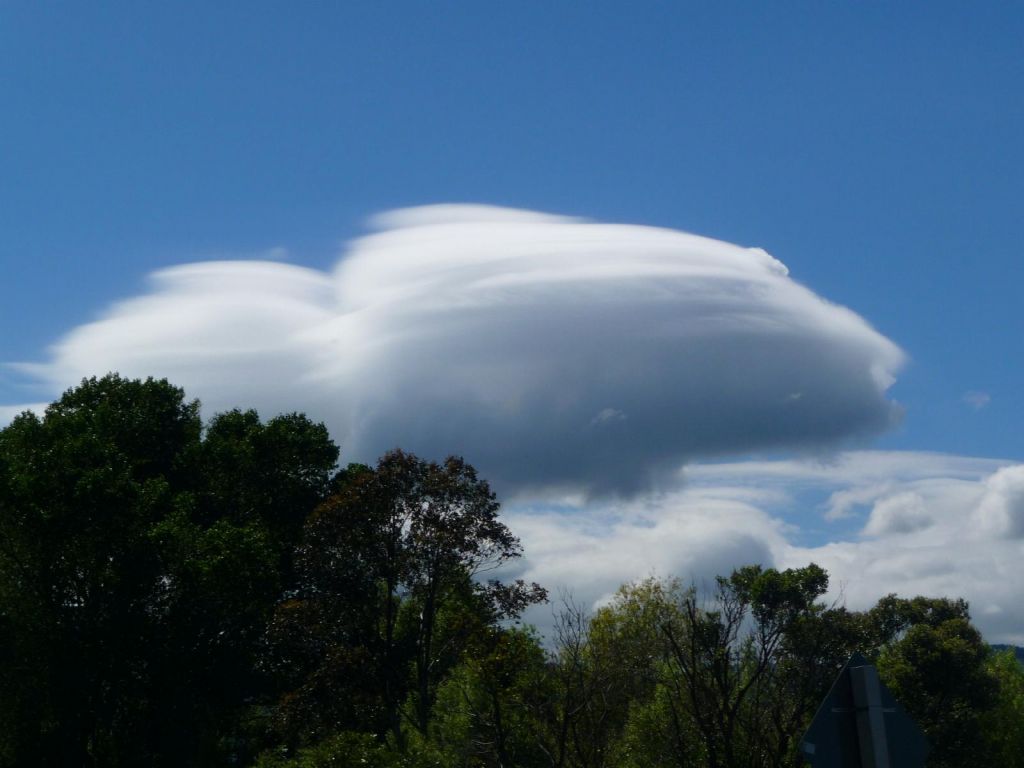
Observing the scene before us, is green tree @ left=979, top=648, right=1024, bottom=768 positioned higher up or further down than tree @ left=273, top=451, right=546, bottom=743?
further down

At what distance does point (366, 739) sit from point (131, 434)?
69.7ft

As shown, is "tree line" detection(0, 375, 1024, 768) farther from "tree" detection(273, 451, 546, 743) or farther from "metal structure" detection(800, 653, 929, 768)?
"metal structure" detection(800, 653, 929, 768)

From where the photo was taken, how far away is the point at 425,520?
126ft

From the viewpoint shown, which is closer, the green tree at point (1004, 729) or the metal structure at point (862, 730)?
the metal structure at point (862, 730)

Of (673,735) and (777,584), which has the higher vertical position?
(777,584)

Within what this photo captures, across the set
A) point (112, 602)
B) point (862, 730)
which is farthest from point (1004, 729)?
point (862, 730)

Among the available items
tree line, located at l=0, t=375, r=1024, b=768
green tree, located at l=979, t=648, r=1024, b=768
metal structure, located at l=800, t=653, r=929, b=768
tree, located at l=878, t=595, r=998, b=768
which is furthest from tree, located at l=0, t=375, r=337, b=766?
green tree, located at l=979, t=648, r=1024, b=768

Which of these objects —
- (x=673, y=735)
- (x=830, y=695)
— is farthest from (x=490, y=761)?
(x=830, y=695)

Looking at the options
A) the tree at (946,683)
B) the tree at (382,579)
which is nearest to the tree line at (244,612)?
the tree at (382,579)

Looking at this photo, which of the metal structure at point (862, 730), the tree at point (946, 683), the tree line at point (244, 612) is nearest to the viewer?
the metal structure at point (862, 730)

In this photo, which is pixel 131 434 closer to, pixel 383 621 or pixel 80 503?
pixel 80 503

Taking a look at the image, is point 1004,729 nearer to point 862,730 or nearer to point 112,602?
point 112,602

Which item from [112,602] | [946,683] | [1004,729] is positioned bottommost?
[1004,729]

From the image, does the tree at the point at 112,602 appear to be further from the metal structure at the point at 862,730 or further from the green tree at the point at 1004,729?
the green tree at the point at 1004,729
